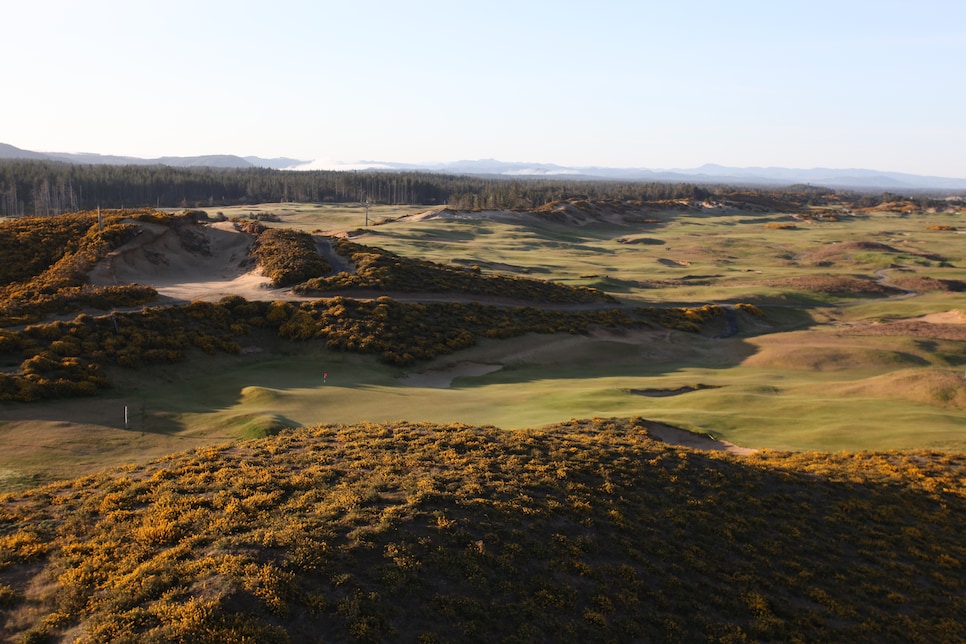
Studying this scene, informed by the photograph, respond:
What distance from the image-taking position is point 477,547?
1279cm

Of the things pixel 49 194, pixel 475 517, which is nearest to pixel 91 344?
pixel 475 517

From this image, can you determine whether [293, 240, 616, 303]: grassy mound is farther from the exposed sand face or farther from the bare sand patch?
the bare sand patch

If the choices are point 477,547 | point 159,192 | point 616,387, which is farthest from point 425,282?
point 159,192

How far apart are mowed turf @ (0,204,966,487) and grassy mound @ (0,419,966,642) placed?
4465 millimetres

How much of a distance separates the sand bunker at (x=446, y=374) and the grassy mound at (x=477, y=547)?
14719 mm

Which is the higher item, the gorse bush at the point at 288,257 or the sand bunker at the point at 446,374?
the gorse bush at the point at 288,257

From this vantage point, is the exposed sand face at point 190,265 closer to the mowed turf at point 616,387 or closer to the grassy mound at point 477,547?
the mowed turf at point 616,387

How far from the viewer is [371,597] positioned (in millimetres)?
10781

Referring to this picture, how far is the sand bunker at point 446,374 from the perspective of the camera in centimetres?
3516

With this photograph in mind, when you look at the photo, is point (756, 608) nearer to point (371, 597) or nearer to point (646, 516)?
point (646, 516)

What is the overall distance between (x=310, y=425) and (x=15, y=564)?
470 inches

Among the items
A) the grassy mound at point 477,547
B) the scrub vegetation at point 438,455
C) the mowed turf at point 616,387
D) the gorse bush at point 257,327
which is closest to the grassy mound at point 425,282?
the scrub vegetation at point 438,455

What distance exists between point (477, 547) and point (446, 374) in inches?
962

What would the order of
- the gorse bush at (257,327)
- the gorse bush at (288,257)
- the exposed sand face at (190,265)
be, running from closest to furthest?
the gorse bush at (257,327) < the exposed sand face at (190,265) < the gorse bush at (288,257)
